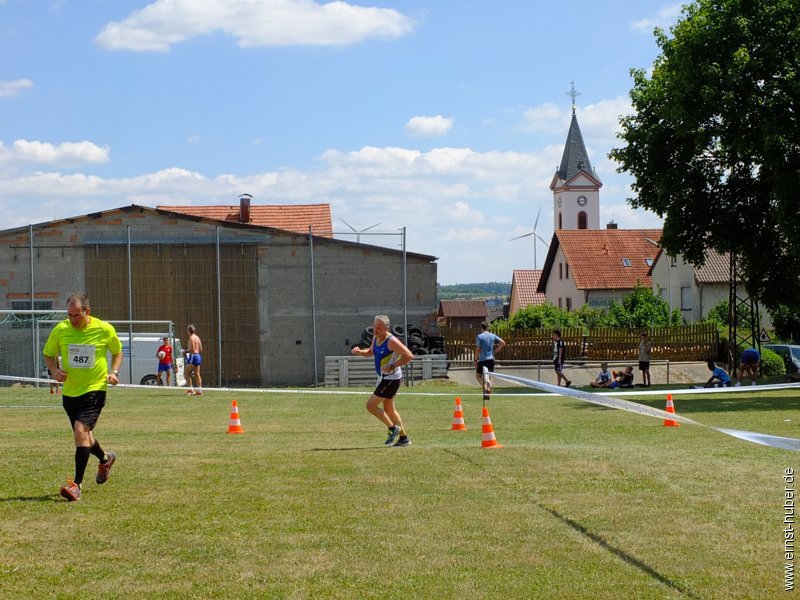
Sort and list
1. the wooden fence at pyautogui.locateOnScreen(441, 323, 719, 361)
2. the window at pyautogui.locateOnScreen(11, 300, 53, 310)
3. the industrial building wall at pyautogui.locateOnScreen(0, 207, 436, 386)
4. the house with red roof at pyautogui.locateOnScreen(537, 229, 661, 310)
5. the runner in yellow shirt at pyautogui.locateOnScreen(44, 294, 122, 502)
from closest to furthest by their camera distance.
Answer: the runner in yellow shirt at pyautogui.locateOnScreen(44, 294, 122, 502) < the window at pyautogui.locateOnScreen(11, 300, 53, 310) < the industrial building wall at pyautogui.locateOnScreen(0, 207, 436, 386) < the wooden fence at pyautogui.locateOnScreen(441, 323, 719, 361) < the house with red roof at pyautogui.locateOnScreen(537, 229, 661, 310)

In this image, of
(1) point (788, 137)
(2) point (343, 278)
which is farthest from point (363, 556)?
(2) point (343, 278)

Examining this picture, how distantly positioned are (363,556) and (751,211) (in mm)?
27484

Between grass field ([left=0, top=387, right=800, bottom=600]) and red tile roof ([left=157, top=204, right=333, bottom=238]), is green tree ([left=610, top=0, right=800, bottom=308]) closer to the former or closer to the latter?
grass field ([left=0, top=387, right=800, bottom=600])

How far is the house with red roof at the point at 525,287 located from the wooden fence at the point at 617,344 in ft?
168

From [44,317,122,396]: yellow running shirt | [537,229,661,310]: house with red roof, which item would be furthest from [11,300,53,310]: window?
[537,229,661,310]: house with red roof

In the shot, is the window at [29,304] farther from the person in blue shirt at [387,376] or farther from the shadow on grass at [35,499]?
the shadow on grass at [35,499]

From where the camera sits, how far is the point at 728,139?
28234 millimetres

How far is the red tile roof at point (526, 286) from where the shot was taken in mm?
100431

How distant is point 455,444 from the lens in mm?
13984

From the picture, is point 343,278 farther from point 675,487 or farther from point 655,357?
point 675,487

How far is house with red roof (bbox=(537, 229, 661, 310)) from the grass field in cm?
6547

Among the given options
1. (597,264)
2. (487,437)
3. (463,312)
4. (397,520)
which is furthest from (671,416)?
(463,312)

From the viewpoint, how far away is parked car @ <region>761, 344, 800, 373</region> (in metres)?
39.2

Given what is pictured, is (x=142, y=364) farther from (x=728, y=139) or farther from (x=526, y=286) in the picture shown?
(x=526, y=286)
